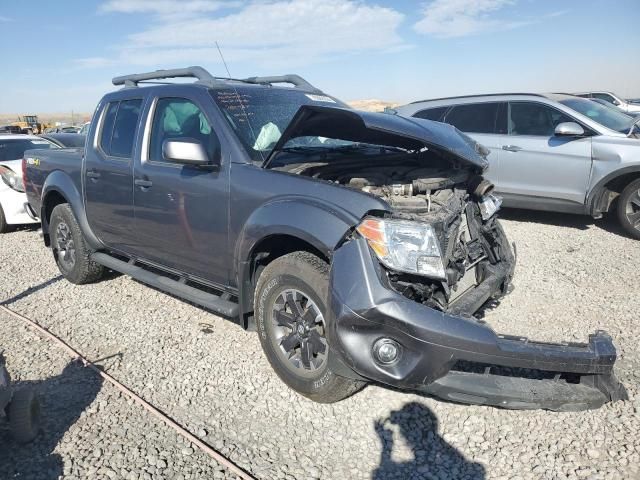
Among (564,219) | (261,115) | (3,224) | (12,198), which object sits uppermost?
(261,115)

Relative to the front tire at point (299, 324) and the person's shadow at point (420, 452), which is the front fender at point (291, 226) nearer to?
the front tire at point (299, 324)

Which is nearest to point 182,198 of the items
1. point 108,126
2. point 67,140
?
point 108,126

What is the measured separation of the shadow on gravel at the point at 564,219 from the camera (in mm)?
7238

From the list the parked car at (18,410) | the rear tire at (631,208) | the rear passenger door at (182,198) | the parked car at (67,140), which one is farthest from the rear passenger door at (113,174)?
the parked car at (67,140)

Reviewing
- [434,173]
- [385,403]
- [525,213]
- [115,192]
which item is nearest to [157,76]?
[115,192]

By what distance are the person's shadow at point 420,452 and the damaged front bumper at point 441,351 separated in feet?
1.13

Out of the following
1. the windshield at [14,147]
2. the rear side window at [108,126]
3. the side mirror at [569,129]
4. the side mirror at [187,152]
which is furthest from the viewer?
the windshield at [14,147]

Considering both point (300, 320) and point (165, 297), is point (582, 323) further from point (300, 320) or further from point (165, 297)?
point (165, 297)

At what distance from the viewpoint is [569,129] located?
664 cm

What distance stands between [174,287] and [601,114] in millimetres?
6348

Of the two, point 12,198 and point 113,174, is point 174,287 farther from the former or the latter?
point 12,198

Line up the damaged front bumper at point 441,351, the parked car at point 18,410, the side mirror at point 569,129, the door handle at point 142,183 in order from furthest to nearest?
the side mirror at point 569,129 → the door handle at point 142,183 → the parked car at point 18,410 → the damaged front bumper at point 441,351

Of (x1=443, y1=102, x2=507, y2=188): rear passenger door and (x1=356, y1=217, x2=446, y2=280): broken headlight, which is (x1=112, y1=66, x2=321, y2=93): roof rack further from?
(x1=443, y1=102, x2=507, y2=188): rear passenger door

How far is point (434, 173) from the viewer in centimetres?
359
